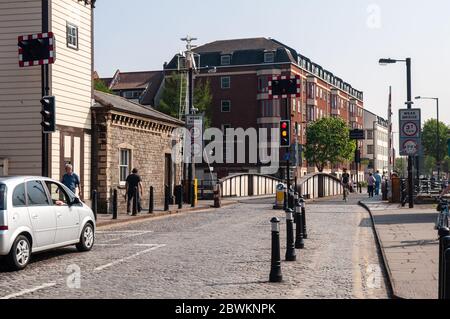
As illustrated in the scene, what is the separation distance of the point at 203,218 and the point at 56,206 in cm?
1078

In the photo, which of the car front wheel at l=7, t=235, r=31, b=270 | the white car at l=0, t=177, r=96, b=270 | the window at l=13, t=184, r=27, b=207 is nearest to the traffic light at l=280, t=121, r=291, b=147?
the white car at l=0, t=177, r=96, b=270

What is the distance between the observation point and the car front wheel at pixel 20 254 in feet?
31.4

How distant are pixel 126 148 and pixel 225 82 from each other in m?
48.2

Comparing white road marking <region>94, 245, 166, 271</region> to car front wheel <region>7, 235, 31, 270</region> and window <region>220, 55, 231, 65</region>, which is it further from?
window <region>220, 55, 231, 65</region>

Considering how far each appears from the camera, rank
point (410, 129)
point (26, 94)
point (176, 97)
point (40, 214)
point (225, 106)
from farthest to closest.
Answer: point (225, 106) → point (176, 97) → point (410, 129) → point (26, 94) → point (40, 214)

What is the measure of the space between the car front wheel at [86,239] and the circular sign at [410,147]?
14.8m

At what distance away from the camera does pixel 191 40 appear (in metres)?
33.9

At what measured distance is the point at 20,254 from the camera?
385 inches

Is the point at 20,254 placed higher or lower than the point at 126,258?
higher

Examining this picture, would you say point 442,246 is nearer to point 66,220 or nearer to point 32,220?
point 32,220

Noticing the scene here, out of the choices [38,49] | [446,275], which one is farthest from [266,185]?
[446,275]
